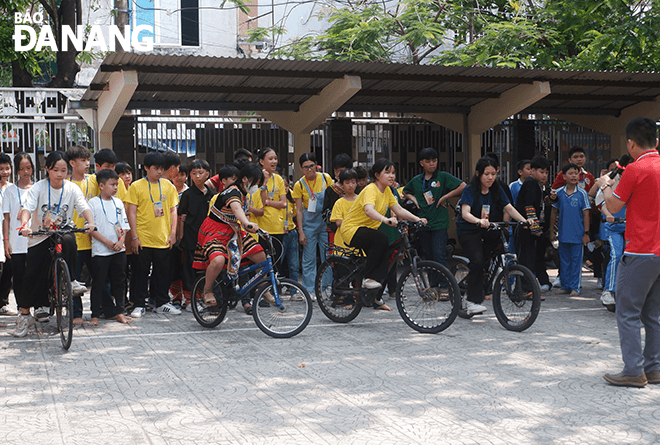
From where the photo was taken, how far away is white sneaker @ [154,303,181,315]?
860 centimetres

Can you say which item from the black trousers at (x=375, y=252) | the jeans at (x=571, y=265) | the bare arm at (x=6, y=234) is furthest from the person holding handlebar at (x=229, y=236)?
the jeans at (x=571, y=265)

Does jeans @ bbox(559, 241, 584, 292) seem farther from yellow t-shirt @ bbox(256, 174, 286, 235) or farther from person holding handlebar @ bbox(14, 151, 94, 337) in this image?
person holding handlebar @ bbox(14, 151, 94, 337)

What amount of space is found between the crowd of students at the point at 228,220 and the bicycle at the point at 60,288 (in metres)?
0.13

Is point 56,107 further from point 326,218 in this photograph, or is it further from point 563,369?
point 563,369

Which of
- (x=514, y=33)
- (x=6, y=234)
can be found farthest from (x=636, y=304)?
(x=514, y=33)

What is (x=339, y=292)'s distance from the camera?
7828 millimetres

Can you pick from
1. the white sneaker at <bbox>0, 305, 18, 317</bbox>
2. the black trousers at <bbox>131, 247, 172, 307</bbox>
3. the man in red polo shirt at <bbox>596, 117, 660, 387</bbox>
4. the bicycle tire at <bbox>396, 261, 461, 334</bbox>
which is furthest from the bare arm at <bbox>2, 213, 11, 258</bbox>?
the man in red polo shirt at <bbox>596, 117, 660, 387</bbox>

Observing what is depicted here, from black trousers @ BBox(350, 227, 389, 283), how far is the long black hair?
113 cm

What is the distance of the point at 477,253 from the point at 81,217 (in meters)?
4.24

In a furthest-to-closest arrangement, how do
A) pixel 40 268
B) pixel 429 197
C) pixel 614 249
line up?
1. pixel 429 197
2. pixel 614 249
3. pixel 40 268

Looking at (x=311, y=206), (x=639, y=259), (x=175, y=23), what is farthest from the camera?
(x=175, y=23)

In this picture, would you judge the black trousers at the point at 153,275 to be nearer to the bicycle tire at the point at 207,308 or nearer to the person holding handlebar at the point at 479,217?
the bicycle tire at the point at 207,308

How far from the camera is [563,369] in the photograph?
5.89 m

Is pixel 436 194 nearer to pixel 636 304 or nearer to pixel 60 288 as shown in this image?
pixel 636 304
